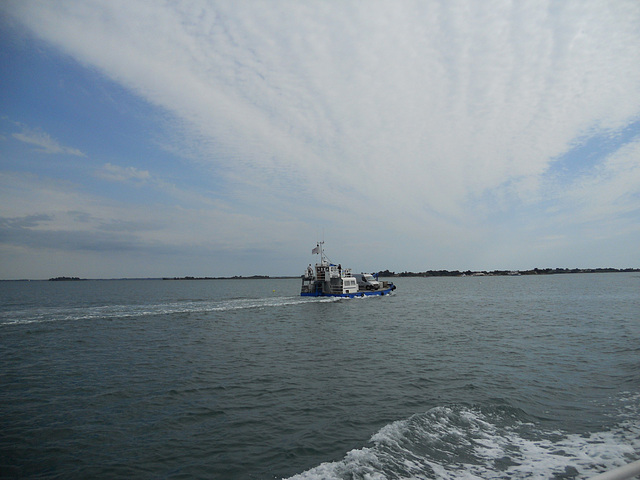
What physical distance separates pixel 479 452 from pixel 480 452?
4 centimetres

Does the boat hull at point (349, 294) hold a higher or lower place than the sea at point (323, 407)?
higher

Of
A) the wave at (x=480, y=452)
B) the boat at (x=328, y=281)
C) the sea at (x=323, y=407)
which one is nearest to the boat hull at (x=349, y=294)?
the boat at (x=328, y=281)

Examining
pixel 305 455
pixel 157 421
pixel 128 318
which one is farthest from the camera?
pixel 128 318

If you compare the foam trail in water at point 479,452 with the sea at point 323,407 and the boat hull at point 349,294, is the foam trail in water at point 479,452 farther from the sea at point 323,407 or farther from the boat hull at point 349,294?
the boat hull at point 349,294

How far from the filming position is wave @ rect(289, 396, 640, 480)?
866cm

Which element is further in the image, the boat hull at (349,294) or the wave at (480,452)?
the boat hull at (349,294)

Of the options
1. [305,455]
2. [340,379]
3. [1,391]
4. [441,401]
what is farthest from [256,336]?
[305,455]

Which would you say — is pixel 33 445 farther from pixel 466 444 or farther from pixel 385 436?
pixel 466 444

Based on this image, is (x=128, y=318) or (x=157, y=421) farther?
(x=128, y=318)

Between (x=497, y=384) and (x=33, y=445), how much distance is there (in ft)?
54.4

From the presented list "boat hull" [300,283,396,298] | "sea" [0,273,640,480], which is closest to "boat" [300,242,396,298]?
"boat hull" [300,283,396,298]

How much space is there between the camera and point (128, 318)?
41875 millimetres

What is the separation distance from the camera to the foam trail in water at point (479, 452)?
8.66 meters

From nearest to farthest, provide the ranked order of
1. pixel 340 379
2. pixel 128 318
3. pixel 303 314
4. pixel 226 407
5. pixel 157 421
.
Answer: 1. pixel 157 421
2. pixel 226 407
3. pixel 340 379
4. pixel 128 318
5. pixel 303 314
